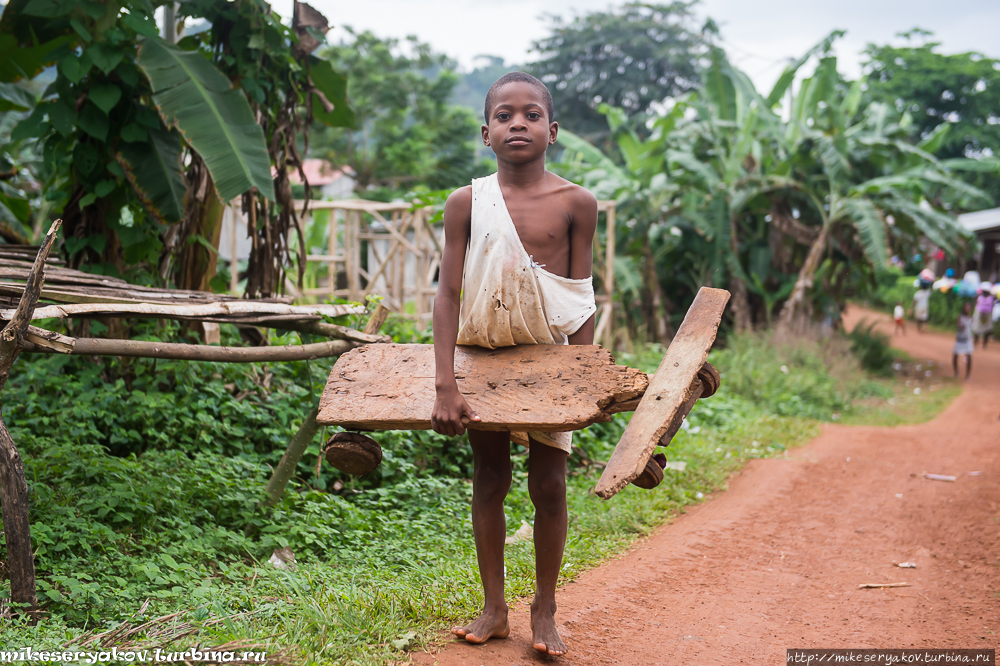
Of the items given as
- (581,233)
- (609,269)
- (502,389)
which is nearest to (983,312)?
(609,269)

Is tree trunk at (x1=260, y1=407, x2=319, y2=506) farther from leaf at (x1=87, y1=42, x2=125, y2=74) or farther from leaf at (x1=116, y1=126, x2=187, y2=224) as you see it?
leaf at (x1=87, y1=42, x2=125, y2=74)

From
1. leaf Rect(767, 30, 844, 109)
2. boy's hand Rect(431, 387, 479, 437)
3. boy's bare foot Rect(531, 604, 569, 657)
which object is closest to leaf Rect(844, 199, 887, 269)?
leaf Rect(767, 30, 844, 109)

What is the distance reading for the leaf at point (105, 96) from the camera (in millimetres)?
4188

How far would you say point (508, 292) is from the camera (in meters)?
2.34

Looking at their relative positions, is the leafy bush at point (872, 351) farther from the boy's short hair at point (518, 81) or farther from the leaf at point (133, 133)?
the boy's short hair at point (518, 81)

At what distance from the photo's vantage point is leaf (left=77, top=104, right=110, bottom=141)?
4281 millimetres

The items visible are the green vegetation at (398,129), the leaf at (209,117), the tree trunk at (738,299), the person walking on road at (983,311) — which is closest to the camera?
the leaf at (209,117)

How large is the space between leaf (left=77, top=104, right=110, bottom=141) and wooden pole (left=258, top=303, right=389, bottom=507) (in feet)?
6.45

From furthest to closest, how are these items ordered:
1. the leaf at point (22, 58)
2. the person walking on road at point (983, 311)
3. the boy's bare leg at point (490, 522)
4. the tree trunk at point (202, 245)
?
the person walking on road at point (983, 311)
the tree trunk at point (202, 245)
the leaf at point (22, 58)
the boy's bare leg at point (490, 522)

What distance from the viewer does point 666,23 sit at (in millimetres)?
28969

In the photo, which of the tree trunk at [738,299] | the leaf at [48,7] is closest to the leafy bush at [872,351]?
the tree trunk at [738,299]

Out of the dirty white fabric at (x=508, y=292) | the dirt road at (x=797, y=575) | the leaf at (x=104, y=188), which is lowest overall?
the dirt road at (x=797, y=575)

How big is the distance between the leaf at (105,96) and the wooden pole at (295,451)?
1.95 metres

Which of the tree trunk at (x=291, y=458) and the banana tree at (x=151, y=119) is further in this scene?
the banana tree at (x=151, y=119)
